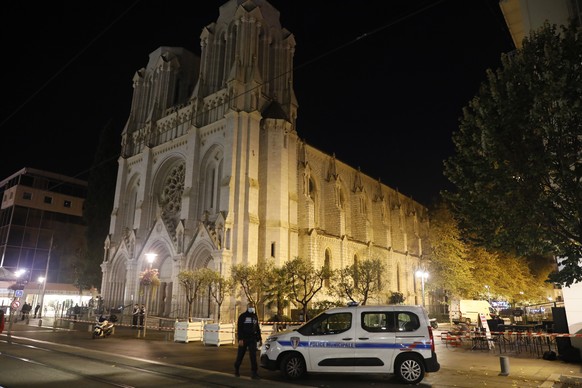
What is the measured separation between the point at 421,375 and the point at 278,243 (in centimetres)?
2133

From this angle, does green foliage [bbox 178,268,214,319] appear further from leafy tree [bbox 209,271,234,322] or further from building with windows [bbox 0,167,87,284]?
building with windows [bbox 0,167,87,284]

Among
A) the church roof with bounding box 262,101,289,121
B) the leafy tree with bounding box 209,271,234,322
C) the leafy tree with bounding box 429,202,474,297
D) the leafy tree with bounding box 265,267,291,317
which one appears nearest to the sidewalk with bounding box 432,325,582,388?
the leafy tree with bounding box 265,267,291,317

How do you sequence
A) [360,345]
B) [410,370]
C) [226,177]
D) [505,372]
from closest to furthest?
[410,370]
[360,345]
[505,372]
[226,177]

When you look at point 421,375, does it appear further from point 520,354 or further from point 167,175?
point 167,175

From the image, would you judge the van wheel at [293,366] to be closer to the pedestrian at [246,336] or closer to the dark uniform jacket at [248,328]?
the pedestrian at [246,336]

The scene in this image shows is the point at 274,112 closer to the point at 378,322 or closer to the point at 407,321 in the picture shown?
the point at 378,322

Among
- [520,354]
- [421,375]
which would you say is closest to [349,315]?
[421,375]

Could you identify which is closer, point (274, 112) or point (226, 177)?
point (226, 177)

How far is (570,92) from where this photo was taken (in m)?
9.62

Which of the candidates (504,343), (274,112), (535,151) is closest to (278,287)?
(504,343)

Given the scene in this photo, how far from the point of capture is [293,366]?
9.99 meters

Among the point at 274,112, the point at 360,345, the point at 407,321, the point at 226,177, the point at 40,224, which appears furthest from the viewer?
the point at 40,224

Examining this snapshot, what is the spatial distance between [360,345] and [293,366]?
5.65 ft

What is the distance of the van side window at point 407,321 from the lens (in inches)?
386
